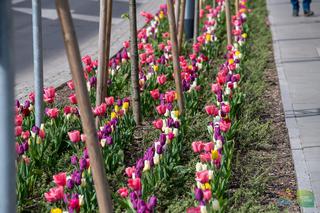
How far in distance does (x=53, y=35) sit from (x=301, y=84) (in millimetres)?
5158

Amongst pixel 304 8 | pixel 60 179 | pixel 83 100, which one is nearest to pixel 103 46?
pixel 60 179

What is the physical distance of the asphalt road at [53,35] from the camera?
Answer: 9357mm

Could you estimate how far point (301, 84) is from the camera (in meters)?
8.57

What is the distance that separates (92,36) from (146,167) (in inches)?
298

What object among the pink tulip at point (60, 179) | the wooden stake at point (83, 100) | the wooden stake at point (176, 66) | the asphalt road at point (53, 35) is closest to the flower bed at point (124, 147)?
the pink tulip at point (60, 179)

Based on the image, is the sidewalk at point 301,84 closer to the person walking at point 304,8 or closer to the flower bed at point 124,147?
the person walking at point 304,8

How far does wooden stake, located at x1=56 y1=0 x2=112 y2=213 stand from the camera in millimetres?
3771

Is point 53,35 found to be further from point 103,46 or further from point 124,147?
point 124,147

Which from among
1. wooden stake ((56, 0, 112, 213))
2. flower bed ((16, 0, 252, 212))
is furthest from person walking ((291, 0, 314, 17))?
wooden stake ((56, 0, 112, 213))

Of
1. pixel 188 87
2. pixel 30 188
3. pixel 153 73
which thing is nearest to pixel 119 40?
pixel 153 73

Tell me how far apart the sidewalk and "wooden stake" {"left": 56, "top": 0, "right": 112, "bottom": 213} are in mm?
1499

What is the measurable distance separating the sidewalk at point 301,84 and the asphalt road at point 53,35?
7.86 ft

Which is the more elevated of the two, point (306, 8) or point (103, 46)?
point (103, 46)

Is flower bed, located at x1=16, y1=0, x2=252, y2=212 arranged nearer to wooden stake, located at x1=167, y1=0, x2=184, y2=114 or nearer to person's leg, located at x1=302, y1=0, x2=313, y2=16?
wooden stake, located at x1=167, y1=0, x2=184, y2=114
